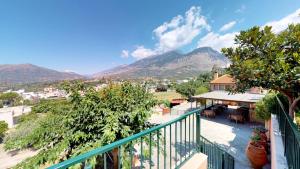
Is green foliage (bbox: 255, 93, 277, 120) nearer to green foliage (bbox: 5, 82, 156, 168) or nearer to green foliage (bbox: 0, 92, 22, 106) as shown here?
green foliage (bbox: 5, 82, 156, 168)

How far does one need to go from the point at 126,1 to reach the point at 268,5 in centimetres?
2139

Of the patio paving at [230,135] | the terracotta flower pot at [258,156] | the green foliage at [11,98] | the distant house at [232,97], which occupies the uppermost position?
the distant house at [232,97]

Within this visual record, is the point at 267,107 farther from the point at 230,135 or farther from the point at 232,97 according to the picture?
the point at 232,97

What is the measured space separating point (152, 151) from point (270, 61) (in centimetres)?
475

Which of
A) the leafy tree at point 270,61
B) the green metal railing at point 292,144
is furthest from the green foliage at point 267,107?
the green metal railing at point 292,144

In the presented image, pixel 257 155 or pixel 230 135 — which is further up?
pixel 257 155

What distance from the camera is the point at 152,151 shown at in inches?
212

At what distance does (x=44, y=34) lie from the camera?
48.0 meters

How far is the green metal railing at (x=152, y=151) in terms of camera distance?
1280 mm

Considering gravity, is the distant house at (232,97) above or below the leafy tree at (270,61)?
below

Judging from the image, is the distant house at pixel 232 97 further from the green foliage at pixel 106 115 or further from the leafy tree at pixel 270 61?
the green foliage at pixel 106 115

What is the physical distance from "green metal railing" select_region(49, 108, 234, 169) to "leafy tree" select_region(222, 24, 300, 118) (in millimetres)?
2583

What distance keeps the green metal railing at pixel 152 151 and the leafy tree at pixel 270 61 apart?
2.58m

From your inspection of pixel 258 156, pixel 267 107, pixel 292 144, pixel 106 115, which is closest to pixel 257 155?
pixel 258 156
